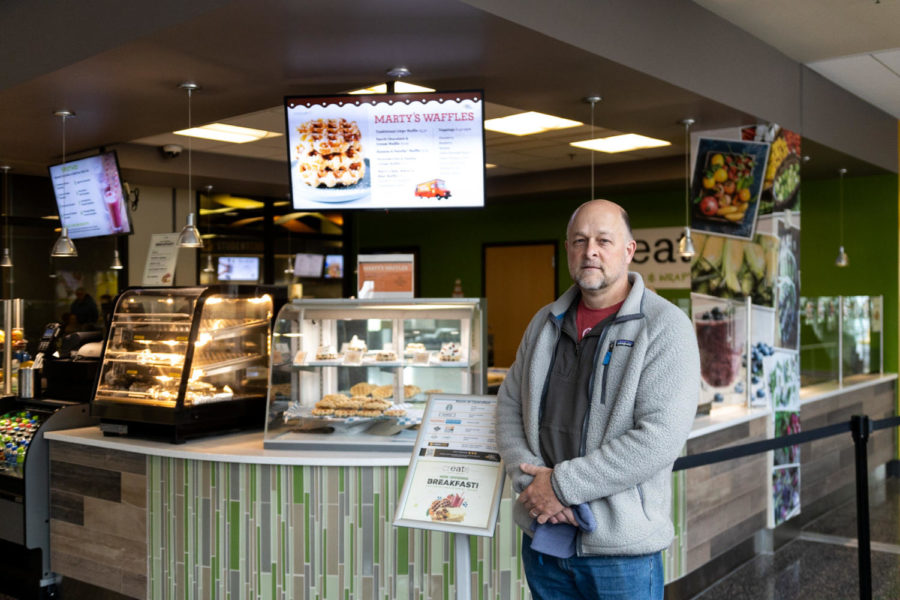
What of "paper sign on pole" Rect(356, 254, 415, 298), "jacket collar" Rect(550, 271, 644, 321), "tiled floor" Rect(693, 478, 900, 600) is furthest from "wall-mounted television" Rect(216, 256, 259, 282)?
"jacket collar" Rect(550, 271, 644, 321)

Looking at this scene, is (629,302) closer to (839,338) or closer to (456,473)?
(456,473)

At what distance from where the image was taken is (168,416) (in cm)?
384

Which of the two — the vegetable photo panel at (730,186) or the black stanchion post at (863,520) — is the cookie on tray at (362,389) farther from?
the vegetable photo panel at (730,186)

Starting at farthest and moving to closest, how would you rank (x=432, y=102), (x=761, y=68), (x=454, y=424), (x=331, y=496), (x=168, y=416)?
(x=761, y=68), (x=432, y=102), (x=168, y=416), (x=331, y=496), (x=454, y=424)

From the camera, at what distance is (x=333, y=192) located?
14.0 feet

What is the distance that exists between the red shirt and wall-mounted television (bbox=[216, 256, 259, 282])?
313 inches

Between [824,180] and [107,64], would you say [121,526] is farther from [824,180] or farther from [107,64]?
[824,180]

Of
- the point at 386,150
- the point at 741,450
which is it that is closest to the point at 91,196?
the point at 386,150

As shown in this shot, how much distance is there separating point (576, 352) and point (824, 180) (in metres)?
6.82

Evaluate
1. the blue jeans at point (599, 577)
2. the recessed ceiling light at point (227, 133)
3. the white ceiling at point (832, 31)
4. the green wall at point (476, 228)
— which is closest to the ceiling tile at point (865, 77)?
the white ceiling at point (832, 31)

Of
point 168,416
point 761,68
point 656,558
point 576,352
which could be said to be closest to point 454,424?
point 576,352

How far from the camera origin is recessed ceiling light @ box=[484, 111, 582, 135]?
6.50 meters

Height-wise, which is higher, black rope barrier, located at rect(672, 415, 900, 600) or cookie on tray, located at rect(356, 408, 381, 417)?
cookie on tray, located at rect(356, 408, 381, 417)

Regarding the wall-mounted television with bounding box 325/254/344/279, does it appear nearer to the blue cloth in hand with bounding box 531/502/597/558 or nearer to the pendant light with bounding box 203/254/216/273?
the pendant light with bounding box 203/254/216/273
